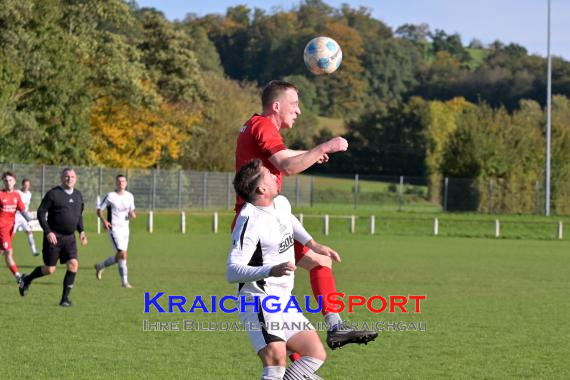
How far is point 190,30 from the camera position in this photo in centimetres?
12781

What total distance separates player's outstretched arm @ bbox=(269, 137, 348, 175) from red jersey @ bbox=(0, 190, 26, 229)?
40.0ft

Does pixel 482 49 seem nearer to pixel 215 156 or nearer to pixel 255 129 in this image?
pixel 215 156

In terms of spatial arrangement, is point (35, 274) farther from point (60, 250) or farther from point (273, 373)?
point (273, 373)

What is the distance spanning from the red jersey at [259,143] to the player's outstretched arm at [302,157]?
3.0 inches

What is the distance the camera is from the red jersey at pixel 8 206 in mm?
19016

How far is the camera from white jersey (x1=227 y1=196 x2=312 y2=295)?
6742 mm

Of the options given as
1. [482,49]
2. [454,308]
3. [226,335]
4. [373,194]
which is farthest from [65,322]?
[482,49]

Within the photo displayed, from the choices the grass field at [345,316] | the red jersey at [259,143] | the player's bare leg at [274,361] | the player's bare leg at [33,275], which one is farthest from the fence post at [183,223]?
the player's bare leg at [274,361]

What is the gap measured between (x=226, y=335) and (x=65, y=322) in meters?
2.34

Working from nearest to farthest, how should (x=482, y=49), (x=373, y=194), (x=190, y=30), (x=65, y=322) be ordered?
(x=65, y=322)
(x=373, y=194)
(x=190, y=30)
(x=482, y=49)

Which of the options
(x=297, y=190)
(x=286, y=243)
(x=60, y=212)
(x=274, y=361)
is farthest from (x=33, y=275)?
(x=297, y=190)

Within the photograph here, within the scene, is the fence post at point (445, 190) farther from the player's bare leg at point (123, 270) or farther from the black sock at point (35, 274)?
the black sock at point (35, 274)

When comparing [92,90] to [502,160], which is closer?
[92,90]

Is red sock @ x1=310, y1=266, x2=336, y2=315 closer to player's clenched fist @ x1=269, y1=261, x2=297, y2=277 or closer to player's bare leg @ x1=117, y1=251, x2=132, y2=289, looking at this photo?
player's clenched fist @ x1=269, y1=261, x2=297, y2=277
